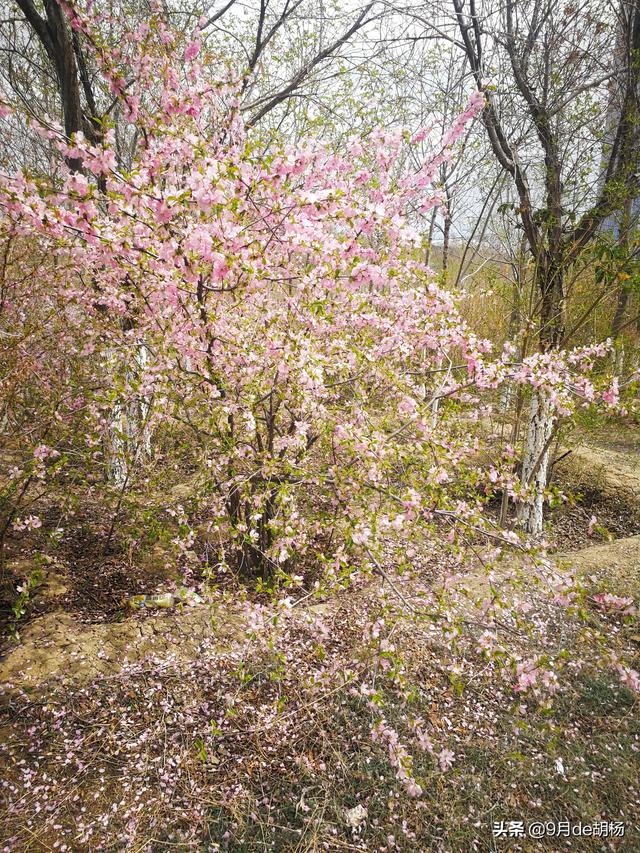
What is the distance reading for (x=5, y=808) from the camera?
2.32 m

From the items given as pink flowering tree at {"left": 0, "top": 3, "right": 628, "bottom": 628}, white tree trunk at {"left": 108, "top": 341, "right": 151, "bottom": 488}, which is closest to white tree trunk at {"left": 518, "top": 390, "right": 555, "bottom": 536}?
pink flowering tree at {"left": 0, "top": 3, "right": 628, "bottom": 628}

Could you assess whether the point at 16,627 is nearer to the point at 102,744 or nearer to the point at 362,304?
the point at 102,744

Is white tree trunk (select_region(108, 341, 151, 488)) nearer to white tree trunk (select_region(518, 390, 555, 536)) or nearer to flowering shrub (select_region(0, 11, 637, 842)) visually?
flowering shrub (select_region(0, 11, 637, 842))

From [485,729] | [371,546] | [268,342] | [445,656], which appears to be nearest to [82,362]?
[268,342]

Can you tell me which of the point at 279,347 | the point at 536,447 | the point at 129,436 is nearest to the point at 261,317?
the point at 279,347

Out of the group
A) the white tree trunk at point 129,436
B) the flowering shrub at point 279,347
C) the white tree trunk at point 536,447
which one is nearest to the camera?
the flowering shrub at point 279,347

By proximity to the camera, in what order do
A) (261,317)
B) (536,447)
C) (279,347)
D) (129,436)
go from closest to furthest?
(279,347), (261,317), (129,436), (536,447)

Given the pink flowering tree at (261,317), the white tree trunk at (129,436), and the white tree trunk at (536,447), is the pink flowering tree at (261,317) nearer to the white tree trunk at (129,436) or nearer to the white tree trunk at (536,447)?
the white tree trunk at (129,436)

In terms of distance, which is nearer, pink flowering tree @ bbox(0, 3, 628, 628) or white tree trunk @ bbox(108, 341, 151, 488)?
pink flowering tree @ bbox(0, 3, 628, 628)

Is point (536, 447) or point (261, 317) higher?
point (261, 317)

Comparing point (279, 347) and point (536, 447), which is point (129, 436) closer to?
point (279, 347)

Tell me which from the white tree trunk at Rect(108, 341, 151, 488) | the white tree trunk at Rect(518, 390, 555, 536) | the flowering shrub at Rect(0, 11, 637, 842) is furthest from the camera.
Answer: the white tree trunk at Rect(518, 390, 555, 536)

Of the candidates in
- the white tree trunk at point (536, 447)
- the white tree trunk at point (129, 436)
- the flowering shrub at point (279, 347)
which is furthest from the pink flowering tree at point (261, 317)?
the white tree trunk at point (536, 447)

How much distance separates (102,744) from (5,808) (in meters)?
0.49
